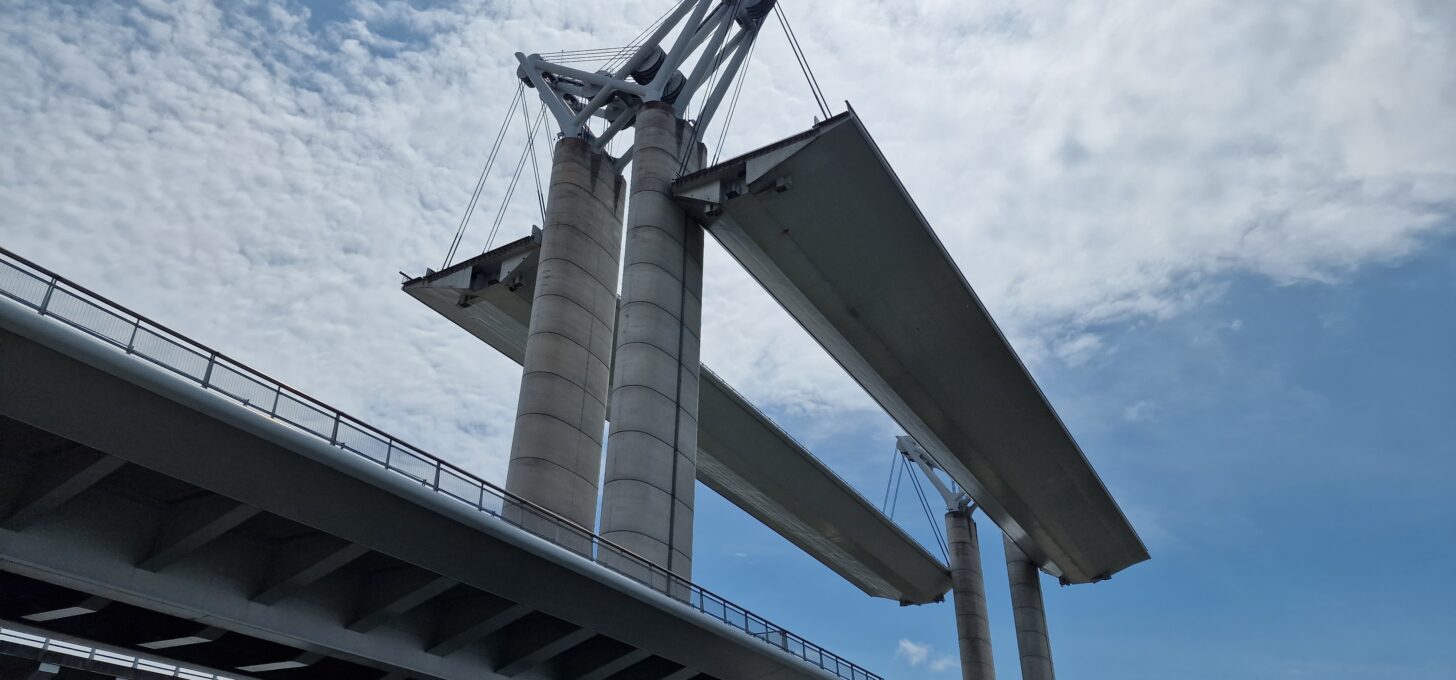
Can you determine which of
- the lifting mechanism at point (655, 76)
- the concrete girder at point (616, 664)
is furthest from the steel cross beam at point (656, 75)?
the concrete girder at point (616, 664)

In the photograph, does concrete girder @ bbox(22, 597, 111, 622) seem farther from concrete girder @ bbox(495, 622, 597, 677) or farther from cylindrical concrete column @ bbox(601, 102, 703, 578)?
cylindrical concrete column @ bbox(601, 102, 703, 578)

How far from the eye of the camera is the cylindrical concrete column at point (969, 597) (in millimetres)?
63781

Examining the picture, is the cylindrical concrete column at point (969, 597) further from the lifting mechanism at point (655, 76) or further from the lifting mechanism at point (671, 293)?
the lifting mechanism at point (655, 76)

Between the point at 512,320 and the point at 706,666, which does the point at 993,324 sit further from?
the point at 706,666

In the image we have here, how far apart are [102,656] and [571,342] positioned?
55.3ft

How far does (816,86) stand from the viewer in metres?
40.2

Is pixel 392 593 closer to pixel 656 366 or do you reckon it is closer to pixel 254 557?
pixel 254 557

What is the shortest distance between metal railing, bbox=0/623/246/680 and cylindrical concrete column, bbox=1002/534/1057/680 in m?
52.6

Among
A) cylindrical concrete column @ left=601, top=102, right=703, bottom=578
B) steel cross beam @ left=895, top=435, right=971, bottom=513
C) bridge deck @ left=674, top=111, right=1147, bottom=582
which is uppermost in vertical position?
steel cross beam @ left=895, top=435, right=971, bottom=513

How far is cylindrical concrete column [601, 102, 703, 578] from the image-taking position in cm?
3023

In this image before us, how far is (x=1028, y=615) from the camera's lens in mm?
66000

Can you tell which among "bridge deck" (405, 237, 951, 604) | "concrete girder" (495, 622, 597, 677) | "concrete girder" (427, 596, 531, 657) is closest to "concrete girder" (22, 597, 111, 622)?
"concrete girder" (427, 596, 531, 657)

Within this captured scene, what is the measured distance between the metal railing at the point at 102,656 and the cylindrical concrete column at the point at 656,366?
36.4 feet

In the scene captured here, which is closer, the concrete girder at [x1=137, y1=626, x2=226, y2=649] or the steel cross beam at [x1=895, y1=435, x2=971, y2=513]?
the concrete girder at [x1=137, y1=626, x2=226, y2=649]
